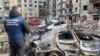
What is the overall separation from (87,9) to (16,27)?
152 ft

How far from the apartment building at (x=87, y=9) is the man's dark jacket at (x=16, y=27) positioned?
130ft

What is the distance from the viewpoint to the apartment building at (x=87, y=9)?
1847 inches

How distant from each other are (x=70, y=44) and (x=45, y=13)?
84.4 metres

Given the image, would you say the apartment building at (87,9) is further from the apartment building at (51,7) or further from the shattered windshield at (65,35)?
the apartment building at (51,7)

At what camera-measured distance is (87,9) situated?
51.2m

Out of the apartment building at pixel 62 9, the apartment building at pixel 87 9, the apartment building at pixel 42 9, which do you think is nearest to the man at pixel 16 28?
the apartment building at pixel 87 9

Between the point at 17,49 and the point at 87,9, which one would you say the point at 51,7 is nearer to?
the point at 87,9

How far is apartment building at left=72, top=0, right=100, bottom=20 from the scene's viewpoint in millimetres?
46912

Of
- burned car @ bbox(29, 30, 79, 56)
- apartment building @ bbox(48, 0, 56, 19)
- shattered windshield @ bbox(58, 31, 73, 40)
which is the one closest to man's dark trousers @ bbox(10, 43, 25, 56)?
burned car @ bbox(29, 30, 79, 56)

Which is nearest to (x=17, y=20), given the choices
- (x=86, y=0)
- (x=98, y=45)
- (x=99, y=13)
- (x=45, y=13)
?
(x=98, y=45)

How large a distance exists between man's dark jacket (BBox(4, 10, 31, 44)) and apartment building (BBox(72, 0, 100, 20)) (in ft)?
130

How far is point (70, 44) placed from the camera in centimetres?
945

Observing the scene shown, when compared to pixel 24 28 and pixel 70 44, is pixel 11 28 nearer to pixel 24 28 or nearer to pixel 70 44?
pixel 24 28

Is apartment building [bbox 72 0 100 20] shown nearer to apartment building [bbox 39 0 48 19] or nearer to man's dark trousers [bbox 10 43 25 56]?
apartment building [bbox 39 0 48 19]
